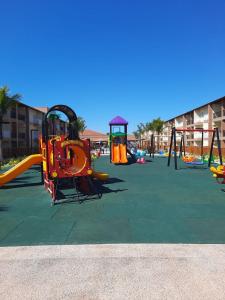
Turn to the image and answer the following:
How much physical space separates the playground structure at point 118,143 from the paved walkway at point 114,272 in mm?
18124

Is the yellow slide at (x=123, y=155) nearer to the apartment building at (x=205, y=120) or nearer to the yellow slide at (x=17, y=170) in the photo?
the apartment building at (x=205, y=120)

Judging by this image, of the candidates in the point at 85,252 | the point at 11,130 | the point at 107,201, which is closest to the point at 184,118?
the point at 11,130

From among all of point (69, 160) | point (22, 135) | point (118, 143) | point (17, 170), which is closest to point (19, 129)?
point (22, 135)

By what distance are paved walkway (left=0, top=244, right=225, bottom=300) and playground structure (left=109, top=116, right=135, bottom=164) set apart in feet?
59.5

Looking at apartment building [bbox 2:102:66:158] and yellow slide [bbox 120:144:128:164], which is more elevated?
apartment building [bbox 2:102:66:158]

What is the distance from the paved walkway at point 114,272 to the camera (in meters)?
3.47

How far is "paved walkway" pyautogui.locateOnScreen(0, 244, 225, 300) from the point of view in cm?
347

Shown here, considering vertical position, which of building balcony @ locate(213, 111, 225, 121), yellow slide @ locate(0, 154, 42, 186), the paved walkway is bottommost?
the paved walkway

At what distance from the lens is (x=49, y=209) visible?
7801mm

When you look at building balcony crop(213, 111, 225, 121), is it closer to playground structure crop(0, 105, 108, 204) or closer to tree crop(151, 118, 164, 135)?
tree crop(151, 118, 164, 135)

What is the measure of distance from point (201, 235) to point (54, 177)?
4927 mm

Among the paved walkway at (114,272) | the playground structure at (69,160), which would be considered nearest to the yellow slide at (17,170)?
the playground structure at (69,160)

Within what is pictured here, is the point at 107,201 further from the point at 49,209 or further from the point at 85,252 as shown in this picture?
the point at 85,252

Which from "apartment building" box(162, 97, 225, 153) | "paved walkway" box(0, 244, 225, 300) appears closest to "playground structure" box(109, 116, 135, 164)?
"apartment building" box(162, 97, 225, 153)
